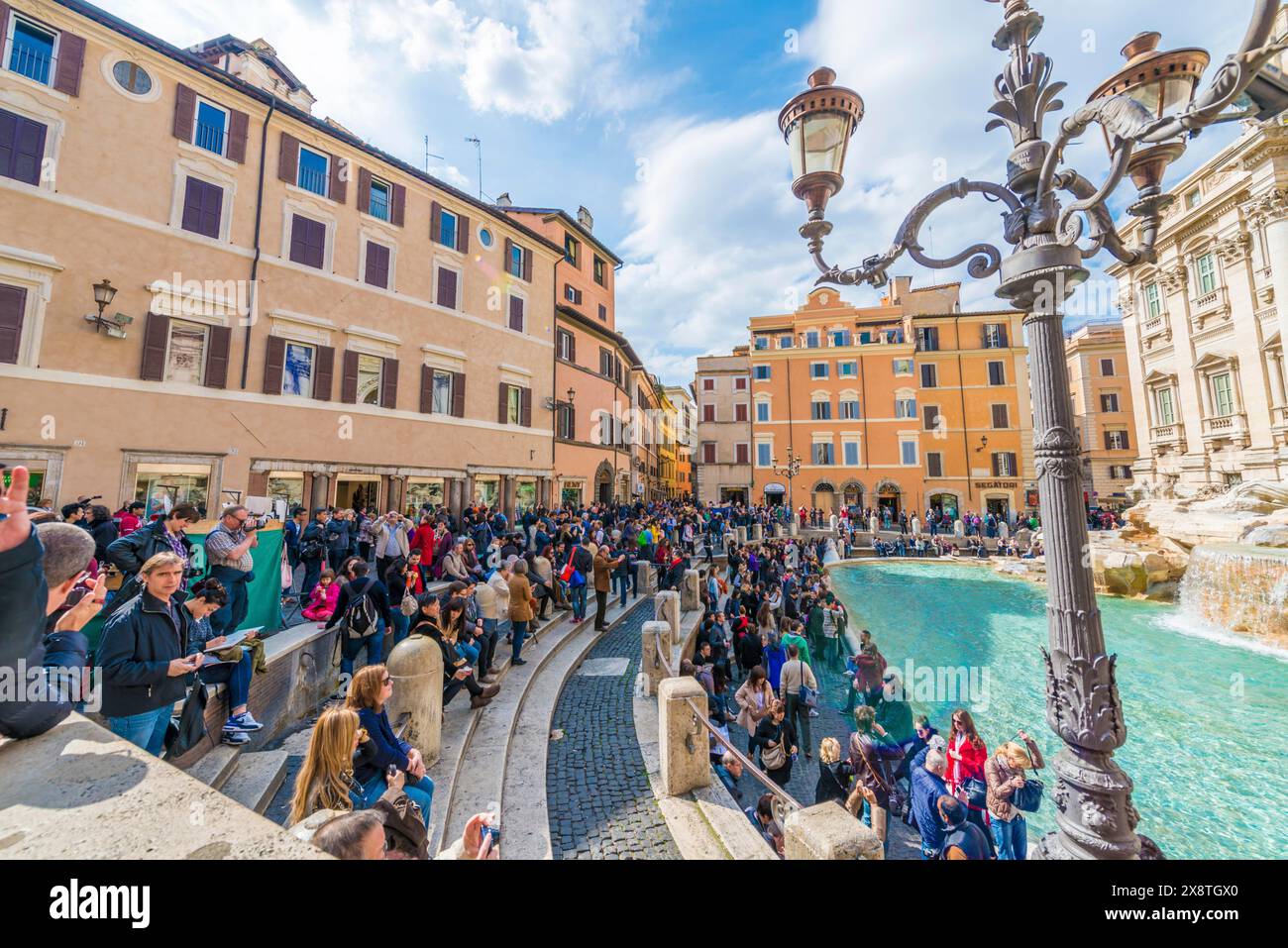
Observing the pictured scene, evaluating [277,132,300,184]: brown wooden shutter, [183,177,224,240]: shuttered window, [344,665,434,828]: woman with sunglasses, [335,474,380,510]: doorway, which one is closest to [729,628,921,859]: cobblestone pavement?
[344,665,434,828]: woman with sunglasses

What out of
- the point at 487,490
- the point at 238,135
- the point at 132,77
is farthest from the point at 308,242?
the point at 487,490

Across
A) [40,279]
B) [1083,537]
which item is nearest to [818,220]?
[1083,537]

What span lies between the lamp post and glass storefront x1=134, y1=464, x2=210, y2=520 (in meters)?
14.4

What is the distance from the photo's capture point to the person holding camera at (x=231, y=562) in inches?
195

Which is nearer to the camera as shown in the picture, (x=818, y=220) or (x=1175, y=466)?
(x=818, y=220)

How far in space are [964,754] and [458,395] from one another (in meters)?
16.9

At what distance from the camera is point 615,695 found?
691 centimetres

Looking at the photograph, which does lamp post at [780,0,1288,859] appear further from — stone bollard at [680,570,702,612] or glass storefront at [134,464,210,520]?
glass storefront at [134,464,210,520]

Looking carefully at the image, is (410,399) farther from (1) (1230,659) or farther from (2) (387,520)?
(1) (1230,659)

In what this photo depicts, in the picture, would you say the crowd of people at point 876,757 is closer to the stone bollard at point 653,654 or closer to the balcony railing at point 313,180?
the stone bollard at point 653,654

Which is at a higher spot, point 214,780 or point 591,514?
point 591,514

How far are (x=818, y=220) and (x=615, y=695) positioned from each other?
20.1 ft

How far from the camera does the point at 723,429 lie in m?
36.2

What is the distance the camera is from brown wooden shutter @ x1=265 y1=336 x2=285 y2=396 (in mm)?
13344
